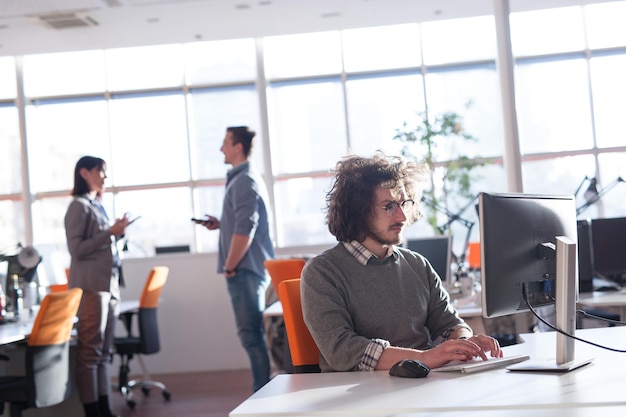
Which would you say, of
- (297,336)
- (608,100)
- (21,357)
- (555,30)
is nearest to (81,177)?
(21,357)

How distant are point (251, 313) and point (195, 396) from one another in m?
1.87

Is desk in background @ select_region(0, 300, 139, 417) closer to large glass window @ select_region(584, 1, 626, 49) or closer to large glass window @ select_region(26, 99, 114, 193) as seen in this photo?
large glass window @ select_region(26, 99, 114, 193)

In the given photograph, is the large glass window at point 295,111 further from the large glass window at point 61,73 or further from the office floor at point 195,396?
the office floor at point 195,396

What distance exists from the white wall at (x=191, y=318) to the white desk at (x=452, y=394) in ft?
19.6

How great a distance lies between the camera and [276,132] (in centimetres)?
883

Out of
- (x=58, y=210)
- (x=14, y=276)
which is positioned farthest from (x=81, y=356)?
(x=58, y=210)

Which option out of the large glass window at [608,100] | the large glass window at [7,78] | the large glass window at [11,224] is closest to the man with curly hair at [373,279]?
the large glass window at [608,100]

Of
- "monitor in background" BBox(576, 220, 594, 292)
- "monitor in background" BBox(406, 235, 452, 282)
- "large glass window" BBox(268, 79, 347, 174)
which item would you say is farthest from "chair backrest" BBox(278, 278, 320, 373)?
"large glass window" BBox(268, 79, 347, 174)

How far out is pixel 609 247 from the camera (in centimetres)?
504

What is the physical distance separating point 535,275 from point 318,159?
657cm

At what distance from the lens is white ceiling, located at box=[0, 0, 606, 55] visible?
705 cm

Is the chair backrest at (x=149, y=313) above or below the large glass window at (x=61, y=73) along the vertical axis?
below

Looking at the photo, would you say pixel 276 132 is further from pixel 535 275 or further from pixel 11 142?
pixel 535 275

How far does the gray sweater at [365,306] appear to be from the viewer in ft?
8.08
